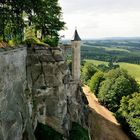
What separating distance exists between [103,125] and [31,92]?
3541 centimetres

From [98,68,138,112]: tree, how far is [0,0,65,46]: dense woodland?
29182 millimetres

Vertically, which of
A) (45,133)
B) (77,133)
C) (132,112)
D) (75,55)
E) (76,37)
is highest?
(76,37)

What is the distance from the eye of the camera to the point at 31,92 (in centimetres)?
3688

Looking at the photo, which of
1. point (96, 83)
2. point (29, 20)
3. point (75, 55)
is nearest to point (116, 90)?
point (75, 55)

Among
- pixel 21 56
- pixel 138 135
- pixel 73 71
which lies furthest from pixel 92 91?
pixel 21 56

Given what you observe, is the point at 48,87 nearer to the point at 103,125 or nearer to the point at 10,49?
the point at 10,49

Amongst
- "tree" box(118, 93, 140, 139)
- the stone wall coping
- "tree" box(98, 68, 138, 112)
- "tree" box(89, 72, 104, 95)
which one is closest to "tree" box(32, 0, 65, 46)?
the stone wall coping

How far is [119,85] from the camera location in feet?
259

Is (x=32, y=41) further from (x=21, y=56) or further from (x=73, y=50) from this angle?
(x=73, y=50)

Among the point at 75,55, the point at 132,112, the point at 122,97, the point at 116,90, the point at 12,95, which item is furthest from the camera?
the point at 116,90

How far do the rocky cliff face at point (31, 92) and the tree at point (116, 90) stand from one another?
3186cm

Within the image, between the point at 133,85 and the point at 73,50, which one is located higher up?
the point at 73,50

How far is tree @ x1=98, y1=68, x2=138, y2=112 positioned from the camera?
256ft

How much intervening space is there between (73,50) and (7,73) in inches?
1724
